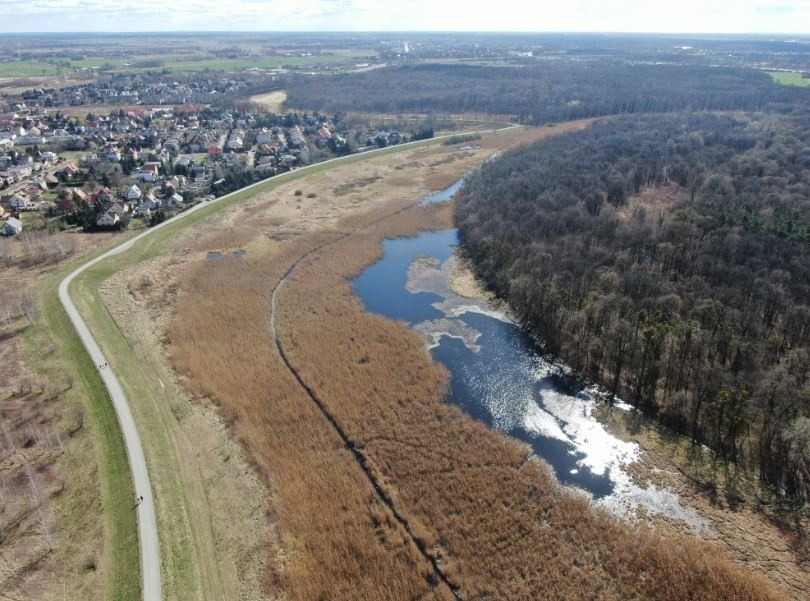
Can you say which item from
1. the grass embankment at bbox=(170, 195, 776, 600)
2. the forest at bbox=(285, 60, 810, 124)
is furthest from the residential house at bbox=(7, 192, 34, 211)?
the forest at bbox=(285, 60, 810, 124)

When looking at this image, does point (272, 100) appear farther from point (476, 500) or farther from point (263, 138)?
point (476, 500)

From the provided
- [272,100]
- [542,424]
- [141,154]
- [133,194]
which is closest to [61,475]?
[542,424]

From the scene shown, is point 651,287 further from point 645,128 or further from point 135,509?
point 645,128

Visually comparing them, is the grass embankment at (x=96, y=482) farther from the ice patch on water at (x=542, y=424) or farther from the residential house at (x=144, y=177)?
the residential house at (x=144, y=177)

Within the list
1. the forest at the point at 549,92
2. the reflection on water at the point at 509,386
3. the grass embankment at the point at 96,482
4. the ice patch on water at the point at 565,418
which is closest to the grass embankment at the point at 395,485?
the reflection on water at the point at 509,386

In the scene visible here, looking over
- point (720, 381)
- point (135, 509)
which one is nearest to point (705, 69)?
point (720, 381)

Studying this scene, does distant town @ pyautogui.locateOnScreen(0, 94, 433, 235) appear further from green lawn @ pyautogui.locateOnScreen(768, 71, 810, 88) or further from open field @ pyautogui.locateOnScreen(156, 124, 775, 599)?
green lawn @ pyautogui.locateOnScreen(768, 71, 810, 88)

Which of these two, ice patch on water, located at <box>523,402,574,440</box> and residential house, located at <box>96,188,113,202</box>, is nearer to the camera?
ice patch on water, located at <box>523,402,574,440</box>
